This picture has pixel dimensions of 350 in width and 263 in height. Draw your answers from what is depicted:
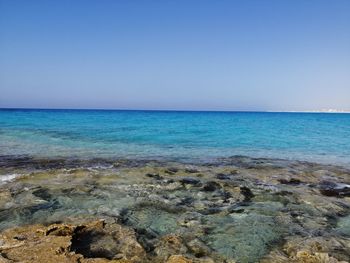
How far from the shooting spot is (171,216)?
7840 millimetres

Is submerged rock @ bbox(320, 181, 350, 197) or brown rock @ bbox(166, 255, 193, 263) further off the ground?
brown rock @ bbox(166, 255, 193, 263)

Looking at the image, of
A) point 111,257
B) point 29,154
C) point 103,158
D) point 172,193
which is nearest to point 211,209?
point 172,193

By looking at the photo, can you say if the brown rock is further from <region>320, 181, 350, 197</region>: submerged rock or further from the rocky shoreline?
<region>320, 181, 350, 197</region>: submerged rock

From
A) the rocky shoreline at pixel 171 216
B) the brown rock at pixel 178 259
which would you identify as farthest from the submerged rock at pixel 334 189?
the brown rock at pixel 178 259

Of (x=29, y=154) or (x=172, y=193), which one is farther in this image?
(x=29, y=154)

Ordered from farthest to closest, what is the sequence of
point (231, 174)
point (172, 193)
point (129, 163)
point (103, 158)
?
point (103, 158), point (129, 163), point (231, 174), point (172, 193)

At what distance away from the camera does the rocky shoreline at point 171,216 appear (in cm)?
596

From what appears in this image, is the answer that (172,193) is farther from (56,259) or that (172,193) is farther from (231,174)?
(56,259)

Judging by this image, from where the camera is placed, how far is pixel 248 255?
238 inches

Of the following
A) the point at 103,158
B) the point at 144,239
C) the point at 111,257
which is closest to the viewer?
the point at 111,257

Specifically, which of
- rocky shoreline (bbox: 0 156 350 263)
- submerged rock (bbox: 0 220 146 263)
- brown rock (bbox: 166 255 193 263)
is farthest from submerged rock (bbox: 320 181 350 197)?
submerged rock (bbox: 0 220 146 263)

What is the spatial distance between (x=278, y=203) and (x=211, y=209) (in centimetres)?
197

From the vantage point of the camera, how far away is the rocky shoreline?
5957 mm

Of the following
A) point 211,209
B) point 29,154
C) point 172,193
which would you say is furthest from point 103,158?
point 211,209
